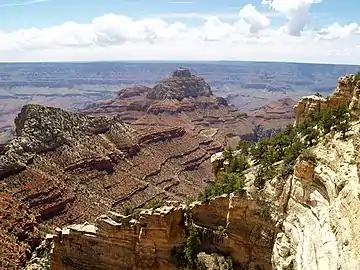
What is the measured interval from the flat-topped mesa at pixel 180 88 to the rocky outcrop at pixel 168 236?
5489 inches

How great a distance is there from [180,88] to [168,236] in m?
148

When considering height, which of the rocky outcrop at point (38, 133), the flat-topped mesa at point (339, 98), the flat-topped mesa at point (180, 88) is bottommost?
the flat-topped mesa at point (180, 88)

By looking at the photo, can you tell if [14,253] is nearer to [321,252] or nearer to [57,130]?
[57,130]

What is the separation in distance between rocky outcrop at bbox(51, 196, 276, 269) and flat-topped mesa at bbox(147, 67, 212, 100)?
457ft

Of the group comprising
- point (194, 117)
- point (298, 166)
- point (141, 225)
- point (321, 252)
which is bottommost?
point (194, 117)

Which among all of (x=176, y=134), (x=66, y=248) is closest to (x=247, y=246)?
(x=66, y=248)

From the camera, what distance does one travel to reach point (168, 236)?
34.2m

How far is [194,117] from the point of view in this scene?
168625 mm

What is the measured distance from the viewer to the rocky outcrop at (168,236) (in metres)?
32.1

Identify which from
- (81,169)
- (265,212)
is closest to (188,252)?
(265,212)

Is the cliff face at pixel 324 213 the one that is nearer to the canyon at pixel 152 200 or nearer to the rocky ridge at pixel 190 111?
the canyon at pixel 152 200

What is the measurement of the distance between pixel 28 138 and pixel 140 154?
2941 centimetres

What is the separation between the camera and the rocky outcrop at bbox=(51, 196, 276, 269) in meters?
32.1

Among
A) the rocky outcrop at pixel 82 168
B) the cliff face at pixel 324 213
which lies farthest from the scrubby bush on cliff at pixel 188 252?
the rocky outcrop at pixel 82 168
